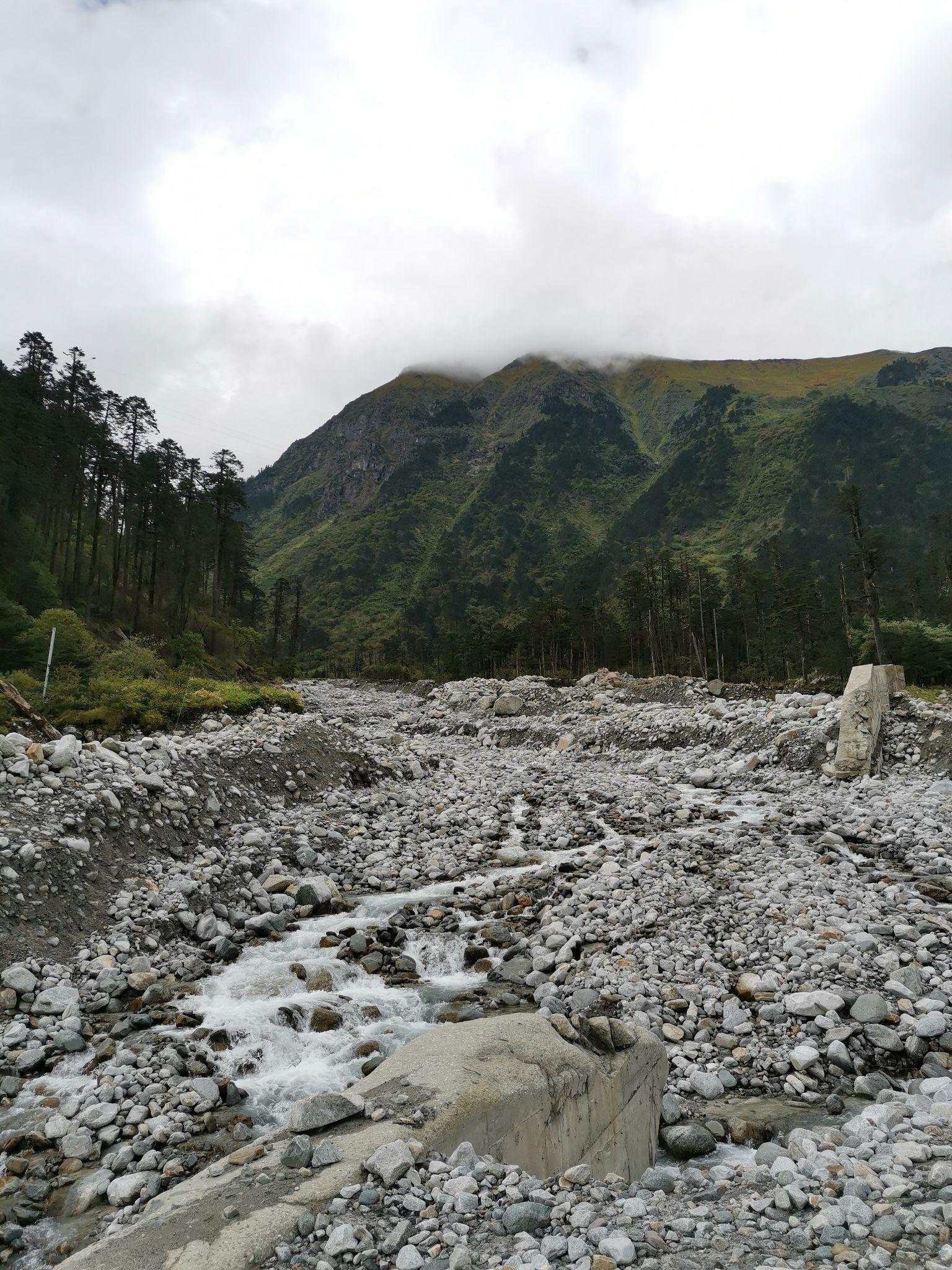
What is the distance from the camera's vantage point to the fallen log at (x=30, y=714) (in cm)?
1568

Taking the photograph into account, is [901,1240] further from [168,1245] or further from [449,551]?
[449,551]

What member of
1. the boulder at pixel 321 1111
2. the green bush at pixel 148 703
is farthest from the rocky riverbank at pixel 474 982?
the green bush at pixel 148 703

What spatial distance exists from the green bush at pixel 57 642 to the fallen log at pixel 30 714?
1231cm

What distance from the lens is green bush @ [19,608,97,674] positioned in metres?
27.7

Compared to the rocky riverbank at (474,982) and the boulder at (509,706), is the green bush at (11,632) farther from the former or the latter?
the boulder at (509,706)

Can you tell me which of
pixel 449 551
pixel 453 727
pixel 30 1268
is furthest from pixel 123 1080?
pixel 449 551

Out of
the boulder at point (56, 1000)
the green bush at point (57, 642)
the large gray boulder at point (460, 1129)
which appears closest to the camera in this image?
the large gray boulder at point (460, 1129)

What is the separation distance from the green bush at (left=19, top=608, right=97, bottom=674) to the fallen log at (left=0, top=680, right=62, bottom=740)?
12.3 m

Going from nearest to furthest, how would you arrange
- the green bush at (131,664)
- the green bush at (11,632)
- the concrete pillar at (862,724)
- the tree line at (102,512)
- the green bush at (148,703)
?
the concrete pillar at (862,724), the green bush at (148,703), the green bush at (11,632), the green bush at (131,664), the tree line at (102,512)

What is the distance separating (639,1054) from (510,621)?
118008 mm

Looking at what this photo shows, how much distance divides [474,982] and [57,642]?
26.6 m

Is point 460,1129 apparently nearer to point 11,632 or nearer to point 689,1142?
point 689,1142

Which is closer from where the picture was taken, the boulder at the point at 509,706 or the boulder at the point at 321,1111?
the boulder at the point at 321,1111

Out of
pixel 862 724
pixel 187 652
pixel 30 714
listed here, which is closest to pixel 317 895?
pixel 30 714
